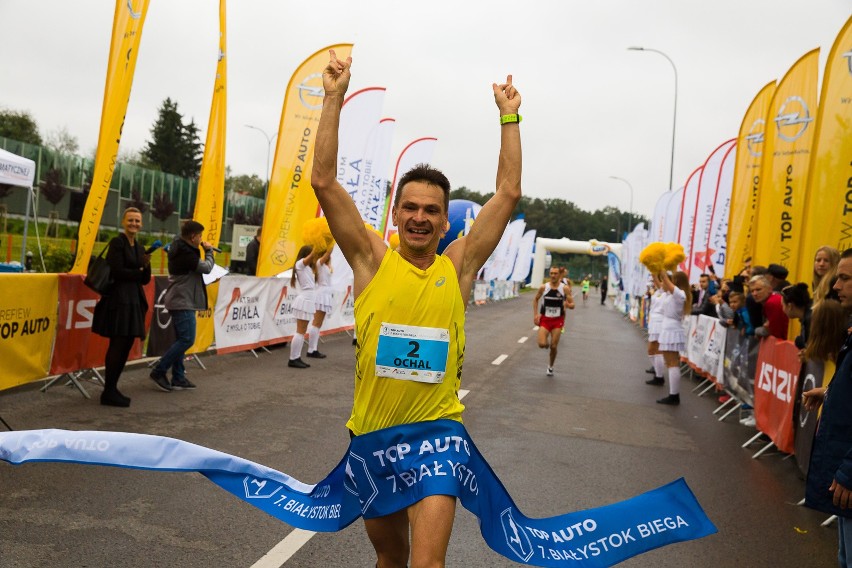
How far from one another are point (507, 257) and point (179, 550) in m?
45.7

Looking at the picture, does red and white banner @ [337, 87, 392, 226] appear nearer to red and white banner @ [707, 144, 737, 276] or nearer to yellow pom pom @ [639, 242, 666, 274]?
yellow pom pom @ [639, 242, 666, 274]

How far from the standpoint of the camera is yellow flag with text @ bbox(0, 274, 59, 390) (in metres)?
7.73

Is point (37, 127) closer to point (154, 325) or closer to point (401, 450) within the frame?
point (154, 325)

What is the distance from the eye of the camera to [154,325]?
35.8 feet

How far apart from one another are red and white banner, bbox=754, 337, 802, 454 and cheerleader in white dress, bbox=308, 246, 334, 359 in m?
7.19

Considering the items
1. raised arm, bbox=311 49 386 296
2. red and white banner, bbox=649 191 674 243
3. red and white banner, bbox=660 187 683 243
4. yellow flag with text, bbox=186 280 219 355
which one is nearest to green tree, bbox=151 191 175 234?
red and white banner, bbox=649 191 674 243

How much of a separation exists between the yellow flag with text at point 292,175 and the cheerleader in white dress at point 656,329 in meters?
6.87

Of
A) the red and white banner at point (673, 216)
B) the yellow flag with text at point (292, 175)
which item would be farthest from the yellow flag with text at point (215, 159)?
the red and white banner at point (673, 216)

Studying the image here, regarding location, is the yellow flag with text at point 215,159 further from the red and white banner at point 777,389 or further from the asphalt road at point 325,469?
the red and white banner at point 777,389

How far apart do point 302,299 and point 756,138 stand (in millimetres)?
9314

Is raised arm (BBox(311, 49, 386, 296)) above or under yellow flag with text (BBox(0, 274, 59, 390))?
above

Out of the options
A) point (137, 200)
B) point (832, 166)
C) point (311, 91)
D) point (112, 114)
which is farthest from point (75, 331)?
point (137, 200)

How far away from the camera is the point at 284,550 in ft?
14.6

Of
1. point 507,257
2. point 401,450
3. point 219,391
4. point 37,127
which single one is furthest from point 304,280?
point 37,127
